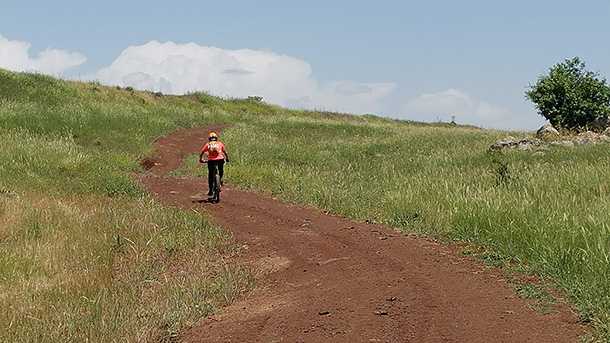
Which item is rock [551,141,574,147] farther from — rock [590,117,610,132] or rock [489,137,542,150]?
rock [590,117,610,132]

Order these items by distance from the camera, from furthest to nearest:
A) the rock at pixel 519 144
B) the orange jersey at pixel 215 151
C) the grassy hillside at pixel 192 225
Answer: the rock at pixel 519 144 → the orange jersey at pixel 215 151 → the grassy hillside at pixel 192 225

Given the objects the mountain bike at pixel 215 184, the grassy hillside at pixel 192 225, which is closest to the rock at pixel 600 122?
the grassy hillside at pixel 192 225

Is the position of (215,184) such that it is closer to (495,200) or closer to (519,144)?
(495,200)

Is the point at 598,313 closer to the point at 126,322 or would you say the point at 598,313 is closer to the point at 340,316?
the point at 340,316

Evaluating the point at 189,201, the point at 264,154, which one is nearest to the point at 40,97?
the point at 264,154

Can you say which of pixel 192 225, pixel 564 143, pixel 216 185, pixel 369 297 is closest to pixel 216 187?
pixel 216 185

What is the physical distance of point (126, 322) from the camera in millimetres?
6340

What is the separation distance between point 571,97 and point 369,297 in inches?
1431

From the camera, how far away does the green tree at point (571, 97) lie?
38531 mm

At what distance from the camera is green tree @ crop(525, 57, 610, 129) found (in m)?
38.5

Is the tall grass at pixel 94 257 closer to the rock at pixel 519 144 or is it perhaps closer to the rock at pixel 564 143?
the rock at pixel 519 144

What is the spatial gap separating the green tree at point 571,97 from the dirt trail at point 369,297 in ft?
104

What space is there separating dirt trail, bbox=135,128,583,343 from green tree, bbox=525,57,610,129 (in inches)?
1254

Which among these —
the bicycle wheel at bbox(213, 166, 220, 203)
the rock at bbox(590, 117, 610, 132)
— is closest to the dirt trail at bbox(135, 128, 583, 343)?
the bicycle wheel at bbox(213, 166, 220, 203)
